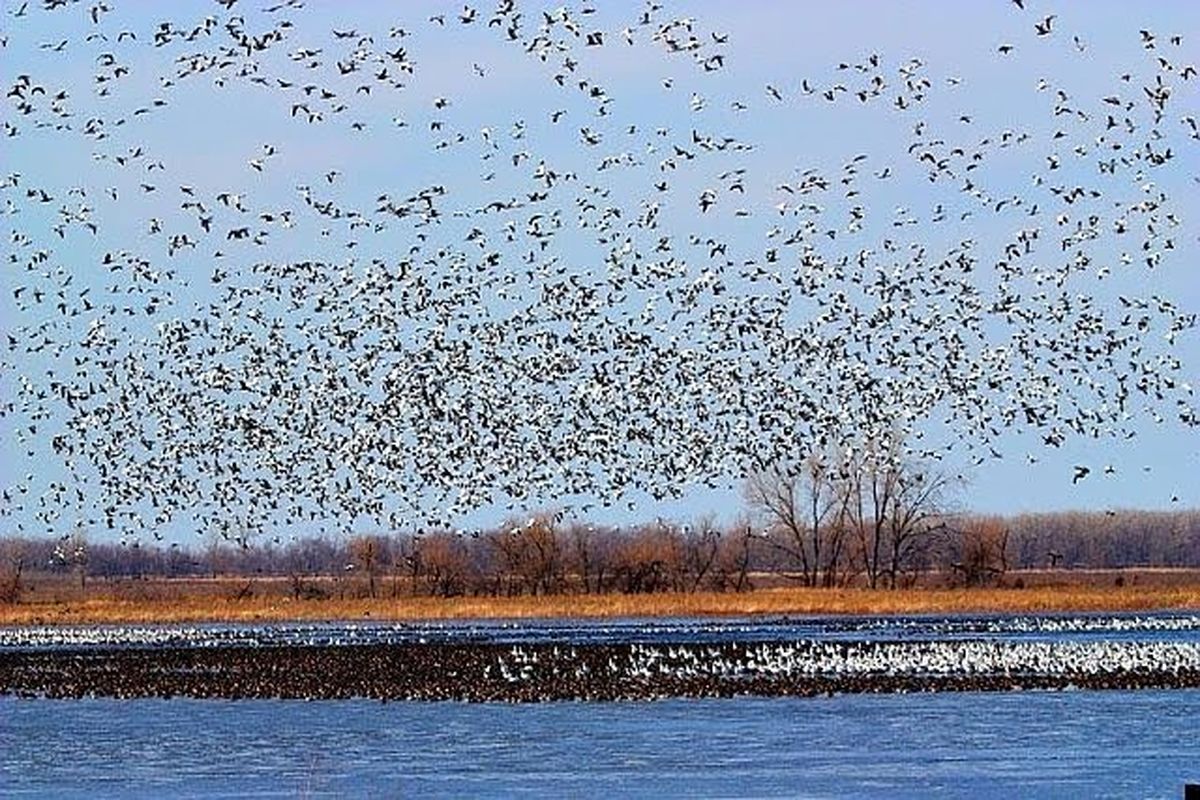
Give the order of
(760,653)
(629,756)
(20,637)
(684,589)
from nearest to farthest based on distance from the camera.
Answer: (629,756) → (760,653) → (20,637) → (684,589)

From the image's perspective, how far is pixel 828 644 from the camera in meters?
70.9

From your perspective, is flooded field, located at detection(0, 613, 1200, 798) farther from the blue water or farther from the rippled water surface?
the rippled water surface

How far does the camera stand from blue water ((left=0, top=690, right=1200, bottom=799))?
113 ft

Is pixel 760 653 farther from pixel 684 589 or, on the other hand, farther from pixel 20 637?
pixel 684 589

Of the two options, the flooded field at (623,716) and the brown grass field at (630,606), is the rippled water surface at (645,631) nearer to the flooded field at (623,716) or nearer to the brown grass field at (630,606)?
the brown grass field at (630,606)

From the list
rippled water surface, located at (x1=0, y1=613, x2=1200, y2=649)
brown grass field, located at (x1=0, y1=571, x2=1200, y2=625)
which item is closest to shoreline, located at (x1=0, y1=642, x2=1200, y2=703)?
rippled water surface, located at (x1=0, y1=613, x2=1200, y2=649)

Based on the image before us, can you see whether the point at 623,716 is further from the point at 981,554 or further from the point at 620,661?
the point at 981,554

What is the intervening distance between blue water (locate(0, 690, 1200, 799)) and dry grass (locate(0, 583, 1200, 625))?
50339 millimetres

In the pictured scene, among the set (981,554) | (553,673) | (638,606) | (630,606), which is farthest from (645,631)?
(981,554)

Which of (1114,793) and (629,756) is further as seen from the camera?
(629,756)

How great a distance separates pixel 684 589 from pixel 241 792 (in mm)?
86780

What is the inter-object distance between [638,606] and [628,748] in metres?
66.0

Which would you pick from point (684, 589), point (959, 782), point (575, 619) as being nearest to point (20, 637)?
point (575, 619)

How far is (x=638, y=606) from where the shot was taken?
4188 inches
